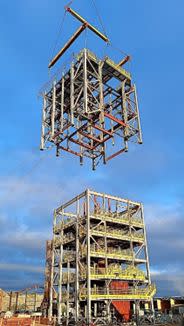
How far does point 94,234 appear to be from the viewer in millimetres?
48969

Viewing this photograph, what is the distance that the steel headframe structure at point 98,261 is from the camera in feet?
151

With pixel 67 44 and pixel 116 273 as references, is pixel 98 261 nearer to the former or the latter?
pixel 116 273

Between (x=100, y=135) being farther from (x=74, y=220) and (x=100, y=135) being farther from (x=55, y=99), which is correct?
(x=74, y=220)

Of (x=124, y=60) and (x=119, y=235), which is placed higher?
(x=124, y=60)

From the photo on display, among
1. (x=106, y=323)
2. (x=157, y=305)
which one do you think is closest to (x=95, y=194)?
(x=106, y=323)

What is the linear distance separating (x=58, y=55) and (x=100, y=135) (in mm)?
11797

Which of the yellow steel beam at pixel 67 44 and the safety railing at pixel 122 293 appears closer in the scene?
the yellow steel beam at pixel 67 44

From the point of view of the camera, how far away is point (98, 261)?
53031 mm

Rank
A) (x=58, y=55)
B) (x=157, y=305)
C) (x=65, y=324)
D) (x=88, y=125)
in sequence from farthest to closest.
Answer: (x=157, y=305)
(x=65, y=324)
(x=58, y=55)
(x=88, y=125)

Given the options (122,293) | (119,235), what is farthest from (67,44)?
(122,293)

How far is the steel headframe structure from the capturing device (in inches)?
1810

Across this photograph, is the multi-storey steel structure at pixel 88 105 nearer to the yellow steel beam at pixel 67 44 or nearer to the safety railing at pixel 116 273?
the yellow steel beam at pixel 67 44

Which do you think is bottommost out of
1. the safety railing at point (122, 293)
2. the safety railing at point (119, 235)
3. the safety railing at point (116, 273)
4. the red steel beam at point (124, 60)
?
the safety railing at point (122, 293)

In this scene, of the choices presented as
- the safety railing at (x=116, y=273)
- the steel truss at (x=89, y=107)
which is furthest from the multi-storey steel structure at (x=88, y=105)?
the safety railing at (x=116, y=273)
